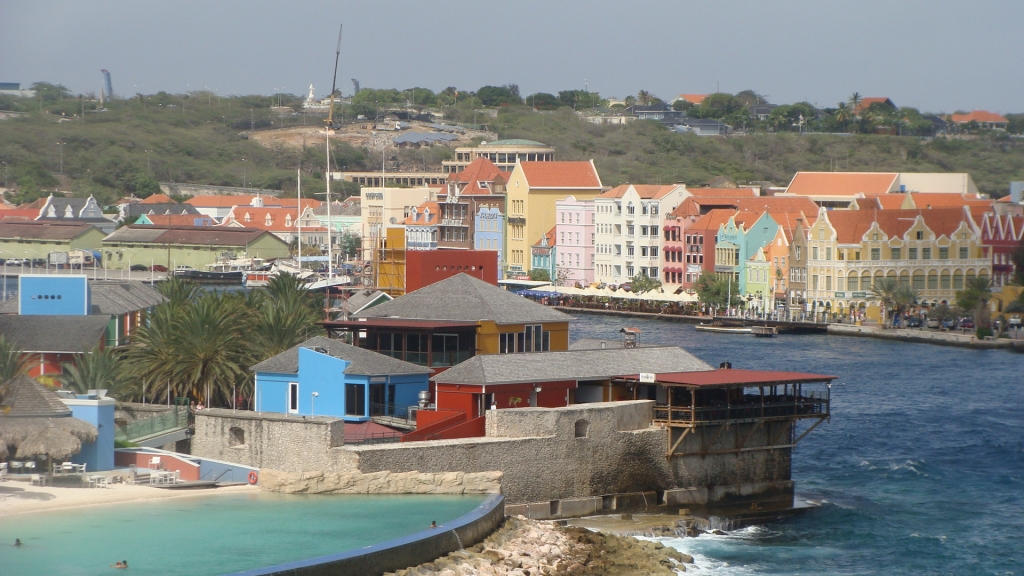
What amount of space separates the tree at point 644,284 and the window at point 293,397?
7075 cm

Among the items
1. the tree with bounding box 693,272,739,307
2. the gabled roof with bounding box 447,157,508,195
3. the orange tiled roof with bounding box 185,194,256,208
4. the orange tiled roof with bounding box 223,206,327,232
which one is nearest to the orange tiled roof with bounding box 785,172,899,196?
the gabled roof with bounding box 447,157,508,195

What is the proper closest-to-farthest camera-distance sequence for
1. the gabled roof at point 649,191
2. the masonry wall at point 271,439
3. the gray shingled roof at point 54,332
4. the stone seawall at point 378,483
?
the stone seawall at point 378,483 < the masonry wall at point 271,439 < the gray shingled roof at point 54,332 < the gabled roof at point 649,191

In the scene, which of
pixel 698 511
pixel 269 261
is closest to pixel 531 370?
pixel 698 511

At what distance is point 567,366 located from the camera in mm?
34219

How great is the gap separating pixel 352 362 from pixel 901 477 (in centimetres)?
1501

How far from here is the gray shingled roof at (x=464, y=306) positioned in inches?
1470

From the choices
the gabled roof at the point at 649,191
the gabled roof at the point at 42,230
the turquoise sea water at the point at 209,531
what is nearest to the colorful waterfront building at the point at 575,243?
the gabled roof at the point at 649,191

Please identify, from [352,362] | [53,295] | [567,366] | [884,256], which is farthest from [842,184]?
[352,362]

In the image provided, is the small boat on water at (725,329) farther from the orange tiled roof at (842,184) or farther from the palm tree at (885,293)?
the orange tiled roof at (842,184)

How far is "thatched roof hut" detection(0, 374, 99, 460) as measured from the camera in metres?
28.3

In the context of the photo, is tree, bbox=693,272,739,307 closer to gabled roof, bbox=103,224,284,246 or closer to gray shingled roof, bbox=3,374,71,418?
gabled roof, bbox=103,224,284,246

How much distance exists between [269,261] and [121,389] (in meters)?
95.9

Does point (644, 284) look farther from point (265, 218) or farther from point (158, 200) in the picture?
point (158, 200)

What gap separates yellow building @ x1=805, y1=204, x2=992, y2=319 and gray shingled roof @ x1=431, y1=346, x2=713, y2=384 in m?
55.6
